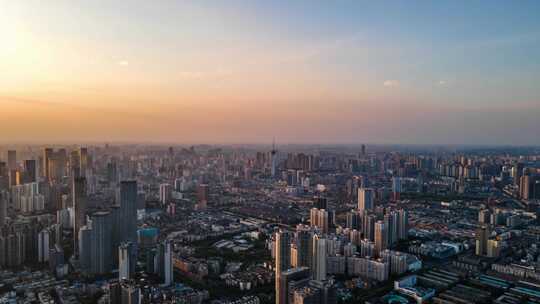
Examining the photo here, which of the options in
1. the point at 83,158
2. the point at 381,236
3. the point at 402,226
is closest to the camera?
the point at 381,236

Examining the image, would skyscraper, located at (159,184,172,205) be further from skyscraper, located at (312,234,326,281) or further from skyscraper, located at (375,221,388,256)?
skyscraper, located at (312,234,326,281)

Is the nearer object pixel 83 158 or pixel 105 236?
pixel 105 236

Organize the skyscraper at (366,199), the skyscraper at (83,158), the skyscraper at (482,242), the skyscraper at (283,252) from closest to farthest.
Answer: the skyscraper at (283,252) → the skyscraper at (482,242) → the skyscraper at (366,199) → the skyscraper at (83,158)

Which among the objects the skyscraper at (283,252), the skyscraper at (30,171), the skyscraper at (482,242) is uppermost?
the skyscraper at (30,171)

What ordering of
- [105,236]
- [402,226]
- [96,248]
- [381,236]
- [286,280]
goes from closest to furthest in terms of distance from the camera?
[286,280], [96,248], [105,236], [381,236], [402,226]

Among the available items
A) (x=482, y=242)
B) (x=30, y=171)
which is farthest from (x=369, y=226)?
(x=30, y=171)

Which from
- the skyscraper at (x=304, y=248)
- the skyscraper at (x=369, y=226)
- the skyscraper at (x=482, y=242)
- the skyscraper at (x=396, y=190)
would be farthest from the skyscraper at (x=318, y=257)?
the skyscraper at (x=396, y=190)

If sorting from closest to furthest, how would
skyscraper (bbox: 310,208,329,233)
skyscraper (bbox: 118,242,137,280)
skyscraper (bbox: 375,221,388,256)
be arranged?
skyscraper (bbox: 118,242,137,280)
skyscraper (bbox: 375,221,388,256)
skyscraper (bbox: 310,208,329,233)

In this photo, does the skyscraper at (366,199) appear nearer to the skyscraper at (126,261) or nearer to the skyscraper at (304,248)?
the skyscraper at (304,248)

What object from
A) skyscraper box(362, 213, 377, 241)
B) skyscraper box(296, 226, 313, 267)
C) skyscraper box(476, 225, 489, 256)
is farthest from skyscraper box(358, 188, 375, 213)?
skyscraper box(296, 226, 313, 267)

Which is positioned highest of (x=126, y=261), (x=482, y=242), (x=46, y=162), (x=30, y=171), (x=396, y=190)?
(x=46, y=162)

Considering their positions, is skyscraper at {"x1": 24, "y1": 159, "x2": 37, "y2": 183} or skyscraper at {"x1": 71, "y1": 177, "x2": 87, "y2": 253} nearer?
skyscraper at {"x1": 71, "y1": 177, "x2": 87, "y2": 253}

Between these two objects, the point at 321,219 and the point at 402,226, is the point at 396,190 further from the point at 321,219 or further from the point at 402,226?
the point at 321,219
